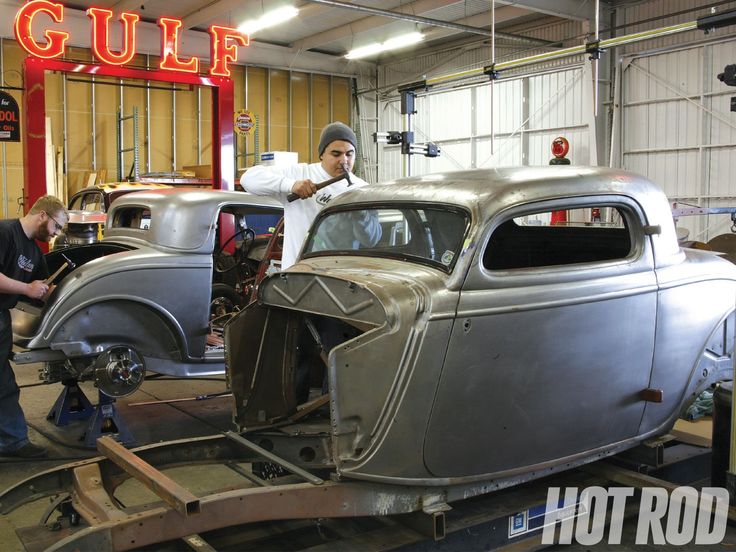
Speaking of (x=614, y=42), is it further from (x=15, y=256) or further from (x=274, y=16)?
(x=274, y=16)

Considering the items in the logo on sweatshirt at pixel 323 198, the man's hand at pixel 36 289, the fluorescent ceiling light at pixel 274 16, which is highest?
the fluorescent ceiling light at pixel 274 16

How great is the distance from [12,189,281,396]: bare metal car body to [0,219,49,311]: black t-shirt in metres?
0.24

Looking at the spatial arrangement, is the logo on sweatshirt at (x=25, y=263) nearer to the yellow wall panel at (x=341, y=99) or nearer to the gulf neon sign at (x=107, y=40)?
the gulf neon sign at (x=107, y=40)

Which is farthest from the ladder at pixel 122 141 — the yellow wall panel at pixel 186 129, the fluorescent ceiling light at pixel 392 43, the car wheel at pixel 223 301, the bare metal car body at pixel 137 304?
the bare metal car body at pixel 137 304

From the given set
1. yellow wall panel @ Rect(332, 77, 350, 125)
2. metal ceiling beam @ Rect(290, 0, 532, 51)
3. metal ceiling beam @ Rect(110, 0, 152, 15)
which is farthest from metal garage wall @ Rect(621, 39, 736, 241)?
metal ceiling beam @ Rect(110, 0, 152, 15)

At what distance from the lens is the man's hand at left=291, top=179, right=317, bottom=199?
4.07 meters

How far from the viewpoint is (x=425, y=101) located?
19672 millimetres

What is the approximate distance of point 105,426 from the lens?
5312 mm

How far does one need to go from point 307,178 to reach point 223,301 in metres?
2.89

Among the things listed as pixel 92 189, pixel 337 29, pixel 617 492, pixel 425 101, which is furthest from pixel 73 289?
pixel 425 101

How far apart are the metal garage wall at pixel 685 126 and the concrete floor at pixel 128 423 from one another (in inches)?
418

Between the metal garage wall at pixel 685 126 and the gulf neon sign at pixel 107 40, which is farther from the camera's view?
the metal garage wall at pixel 685 126

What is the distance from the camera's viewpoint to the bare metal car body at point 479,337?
9.75 ft

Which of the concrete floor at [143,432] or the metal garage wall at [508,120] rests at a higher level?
the metal garage wall at [508,120]
